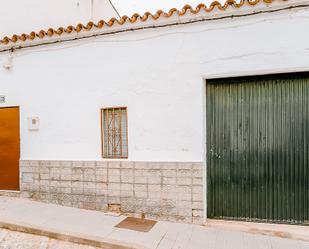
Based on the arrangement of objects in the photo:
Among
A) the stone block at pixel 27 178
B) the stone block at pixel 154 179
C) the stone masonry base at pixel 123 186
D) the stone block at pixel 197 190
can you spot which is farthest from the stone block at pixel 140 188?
the stone block at pixel 27 178

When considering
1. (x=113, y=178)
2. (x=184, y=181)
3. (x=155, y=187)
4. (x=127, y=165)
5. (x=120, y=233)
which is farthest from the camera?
(x=113, y=178)

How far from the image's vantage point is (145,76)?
4770 millimetres

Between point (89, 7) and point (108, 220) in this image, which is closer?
point (108, 220)

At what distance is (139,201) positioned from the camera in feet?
15.8

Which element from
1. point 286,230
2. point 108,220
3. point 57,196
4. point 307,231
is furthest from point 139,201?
point 307,231

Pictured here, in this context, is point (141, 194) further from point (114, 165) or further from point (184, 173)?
point (184, 173)

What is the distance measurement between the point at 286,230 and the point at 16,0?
8259mm

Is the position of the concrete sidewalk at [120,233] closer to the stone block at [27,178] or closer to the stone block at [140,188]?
the stone block at [140,188]

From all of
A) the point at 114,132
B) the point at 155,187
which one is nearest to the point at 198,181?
the point at 155,187

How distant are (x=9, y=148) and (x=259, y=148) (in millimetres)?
5545

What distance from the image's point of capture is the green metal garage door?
168 inches

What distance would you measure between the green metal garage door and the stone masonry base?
47 cm

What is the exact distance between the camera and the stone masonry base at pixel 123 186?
14.9 feet

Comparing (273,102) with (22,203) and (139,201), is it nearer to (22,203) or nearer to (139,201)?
(139,201)
